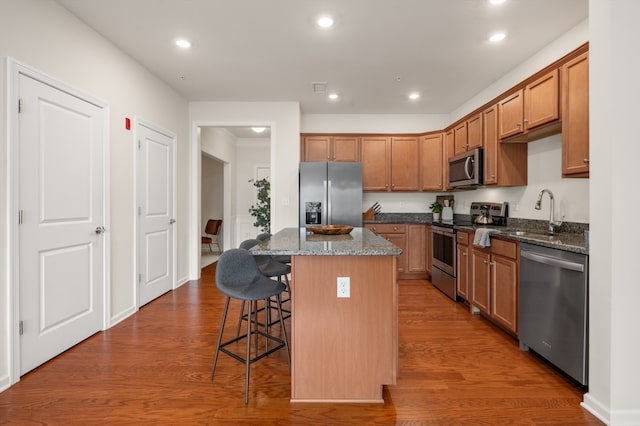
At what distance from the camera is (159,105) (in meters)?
3.96

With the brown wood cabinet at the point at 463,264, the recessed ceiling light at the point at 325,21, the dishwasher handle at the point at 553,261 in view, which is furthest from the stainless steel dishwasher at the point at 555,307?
the recessed ceiling light at the point at 325,21

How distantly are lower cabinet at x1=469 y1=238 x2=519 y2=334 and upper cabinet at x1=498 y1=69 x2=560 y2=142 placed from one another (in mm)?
1061

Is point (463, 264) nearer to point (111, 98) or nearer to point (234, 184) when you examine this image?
point (111, 98)

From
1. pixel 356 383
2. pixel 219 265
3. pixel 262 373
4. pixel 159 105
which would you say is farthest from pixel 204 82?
pixel 356 383

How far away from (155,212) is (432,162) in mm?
3925

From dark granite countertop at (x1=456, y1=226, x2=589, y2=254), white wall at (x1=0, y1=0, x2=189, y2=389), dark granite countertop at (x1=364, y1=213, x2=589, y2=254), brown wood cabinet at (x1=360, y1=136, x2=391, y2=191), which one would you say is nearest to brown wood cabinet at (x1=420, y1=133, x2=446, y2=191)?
brown wood cabinet at (x1=360, y1=136, x2=391, y2=191)

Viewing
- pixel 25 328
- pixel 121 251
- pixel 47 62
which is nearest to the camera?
pixel 25 328

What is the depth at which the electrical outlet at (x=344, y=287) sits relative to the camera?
1.84m

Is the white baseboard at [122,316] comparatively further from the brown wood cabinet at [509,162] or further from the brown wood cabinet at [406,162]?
the brown wood cabinet at [509,162]

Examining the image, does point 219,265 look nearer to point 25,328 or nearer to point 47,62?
point 25,328

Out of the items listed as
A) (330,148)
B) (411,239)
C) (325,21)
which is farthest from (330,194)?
(325,21)

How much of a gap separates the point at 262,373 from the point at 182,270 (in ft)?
9.31

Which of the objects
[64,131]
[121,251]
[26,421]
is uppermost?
[64,131]

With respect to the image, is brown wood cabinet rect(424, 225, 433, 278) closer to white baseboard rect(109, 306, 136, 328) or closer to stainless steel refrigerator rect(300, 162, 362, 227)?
stainless steel refrigerator rect(300, 162, 362, 227)
